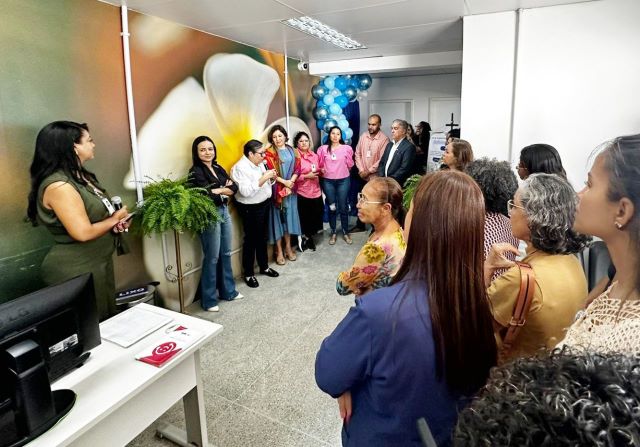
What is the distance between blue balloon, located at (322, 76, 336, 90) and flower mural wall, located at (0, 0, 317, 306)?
1.28 metres

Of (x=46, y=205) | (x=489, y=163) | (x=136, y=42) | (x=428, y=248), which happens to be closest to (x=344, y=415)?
(x=428, y=248)

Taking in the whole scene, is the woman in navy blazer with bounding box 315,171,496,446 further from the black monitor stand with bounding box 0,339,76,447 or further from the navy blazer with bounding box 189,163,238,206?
the navy blazer with bounding box 189,163,238,206

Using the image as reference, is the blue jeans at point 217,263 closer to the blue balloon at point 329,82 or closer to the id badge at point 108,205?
the id badge at point 108,205

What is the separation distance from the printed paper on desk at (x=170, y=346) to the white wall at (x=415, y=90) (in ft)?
21.4

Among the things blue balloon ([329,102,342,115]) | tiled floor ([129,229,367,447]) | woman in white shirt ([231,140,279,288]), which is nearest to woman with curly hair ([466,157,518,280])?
tiled floor ([129,229,367,447])

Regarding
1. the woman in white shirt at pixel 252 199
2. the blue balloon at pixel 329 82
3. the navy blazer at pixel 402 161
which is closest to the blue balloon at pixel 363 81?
the blue balloon at pixel 329 82

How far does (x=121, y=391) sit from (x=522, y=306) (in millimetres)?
1448

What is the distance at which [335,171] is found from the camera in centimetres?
543

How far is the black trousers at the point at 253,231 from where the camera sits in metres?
4.27

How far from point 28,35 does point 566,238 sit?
3.24 meters

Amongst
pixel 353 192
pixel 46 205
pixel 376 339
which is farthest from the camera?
pixel 353 192

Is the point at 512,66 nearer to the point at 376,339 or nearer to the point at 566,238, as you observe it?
the point at 566,238

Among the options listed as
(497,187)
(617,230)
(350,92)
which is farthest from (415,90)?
(617,230)

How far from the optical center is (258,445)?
210cm
